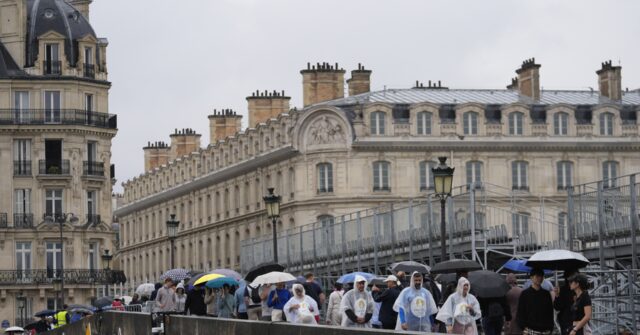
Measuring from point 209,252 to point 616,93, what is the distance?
3016 centimetres

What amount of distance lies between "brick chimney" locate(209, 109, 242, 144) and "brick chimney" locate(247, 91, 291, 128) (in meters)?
9.14

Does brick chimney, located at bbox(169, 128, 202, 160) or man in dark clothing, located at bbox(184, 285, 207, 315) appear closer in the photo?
man in dark clothing, located at bbox(184, 285, 207, 315)

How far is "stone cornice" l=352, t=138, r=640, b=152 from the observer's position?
93625mm

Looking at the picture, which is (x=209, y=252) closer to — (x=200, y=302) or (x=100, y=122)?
(x=100, y=122)

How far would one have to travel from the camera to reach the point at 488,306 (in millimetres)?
25438

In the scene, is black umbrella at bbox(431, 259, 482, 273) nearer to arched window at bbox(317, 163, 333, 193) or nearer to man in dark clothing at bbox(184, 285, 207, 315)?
man in dark clothing at bbox(184, 285, 207, 315)

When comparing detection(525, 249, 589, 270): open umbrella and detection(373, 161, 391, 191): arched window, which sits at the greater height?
detection(373, 161, 391, 191): arched window

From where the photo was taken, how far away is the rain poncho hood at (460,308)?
23938 mm

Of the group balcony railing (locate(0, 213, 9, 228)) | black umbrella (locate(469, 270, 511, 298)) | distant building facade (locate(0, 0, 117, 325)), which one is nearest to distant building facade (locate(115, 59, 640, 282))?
distant building facade (locate(0, 0, 117, 325))

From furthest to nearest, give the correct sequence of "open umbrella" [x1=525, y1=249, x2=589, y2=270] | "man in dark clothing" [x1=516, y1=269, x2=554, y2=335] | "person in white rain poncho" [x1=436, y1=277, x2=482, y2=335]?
"person in white rain poncho" [x1=436, y1=277, x2=482, y2=335] → "open umbrella" [x1=525, y1=249, x2=589, y2=270] → "man in dark clothing" [x1=516, y1=269, x2=554, y2=335]

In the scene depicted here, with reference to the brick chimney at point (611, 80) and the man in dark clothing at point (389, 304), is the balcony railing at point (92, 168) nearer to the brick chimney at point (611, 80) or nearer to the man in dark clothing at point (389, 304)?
the brick chimney at point (611, 80)

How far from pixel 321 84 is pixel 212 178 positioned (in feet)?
57.8

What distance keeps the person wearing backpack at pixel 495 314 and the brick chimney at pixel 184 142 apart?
104m

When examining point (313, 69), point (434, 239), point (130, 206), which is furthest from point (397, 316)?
point (130, 206)
